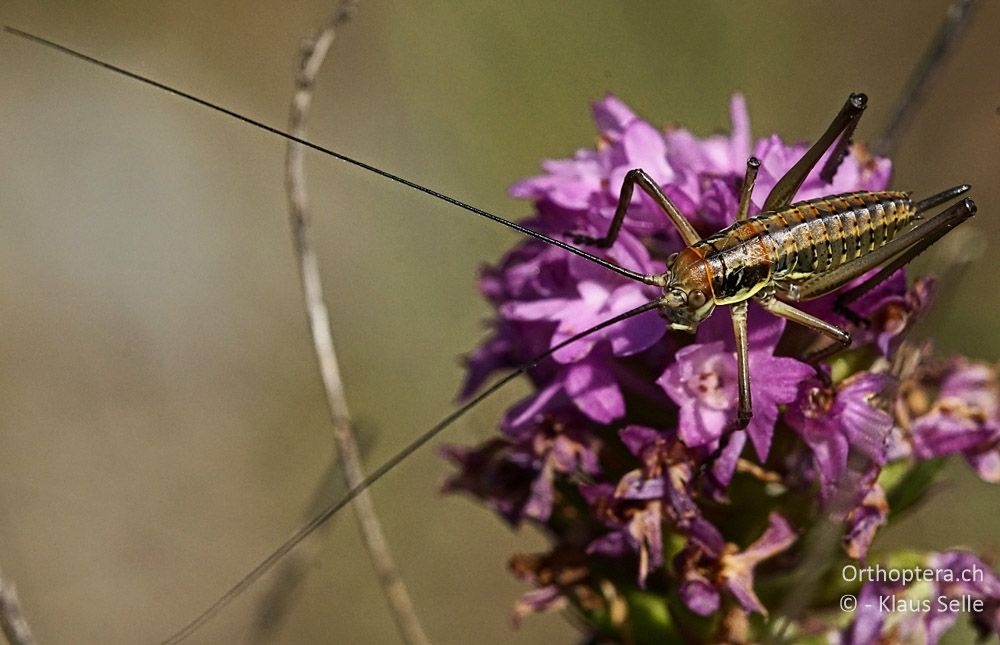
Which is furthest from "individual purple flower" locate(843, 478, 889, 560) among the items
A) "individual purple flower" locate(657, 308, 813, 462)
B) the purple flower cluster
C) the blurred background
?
the blurred background

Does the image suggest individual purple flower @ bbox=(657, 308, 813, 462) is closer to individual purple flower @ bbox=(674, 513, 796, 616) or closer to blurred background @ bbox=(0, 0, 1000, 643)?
individual purple flower @ bbox=(674, 513, 796, 616)

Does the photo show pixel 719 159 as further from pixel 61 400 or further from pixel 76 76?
pixel 76 76

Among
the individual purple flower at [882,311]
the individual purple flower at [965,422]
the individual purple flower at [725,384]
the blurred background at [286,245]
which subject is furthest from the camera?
the blurred background at [286,245]

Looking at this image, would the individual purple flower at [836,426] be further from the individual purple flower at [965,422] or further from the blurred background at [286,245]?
the blurred background at [286,245]

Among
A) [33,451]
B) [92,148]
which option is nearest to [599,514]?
[33,451]

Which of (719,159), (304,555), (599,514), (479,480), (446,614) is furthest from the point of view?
(446,614)

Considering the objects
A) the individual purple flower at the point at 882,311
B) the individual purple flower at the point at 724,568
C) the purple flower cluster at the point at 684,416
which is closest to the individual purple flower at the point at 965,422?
the purple flower cluster at the point at 684,416
